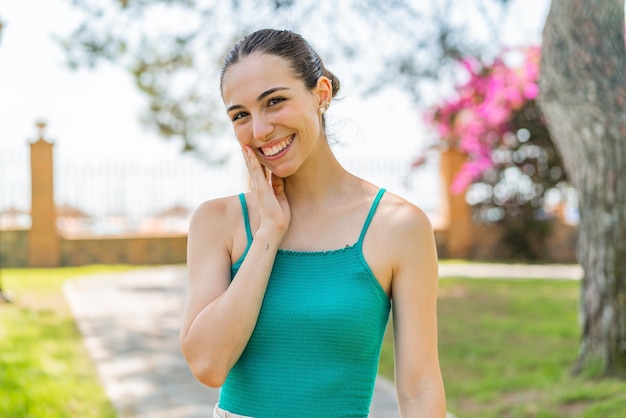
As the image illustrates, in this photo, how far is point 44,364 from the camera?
6789mm

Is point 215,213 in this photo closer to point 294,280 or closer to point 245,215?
point 245,215

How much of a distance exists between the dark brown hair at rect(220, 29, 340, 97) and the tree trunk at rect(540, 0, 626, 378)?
4.19m

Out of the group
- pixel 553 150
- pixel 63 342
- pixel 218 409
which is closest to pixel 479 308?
pixel 63 342

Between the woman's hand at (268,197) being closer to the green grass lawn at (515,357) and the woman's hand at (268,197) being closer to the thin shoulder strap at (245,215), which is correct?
the thin shoulder strap at (245,215)

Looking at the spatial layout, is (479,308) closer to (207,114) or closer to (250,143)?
(207,114)

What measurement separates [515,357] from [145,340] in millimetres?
3677

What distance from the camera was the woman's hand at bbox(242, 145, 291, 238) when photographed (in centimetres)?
197

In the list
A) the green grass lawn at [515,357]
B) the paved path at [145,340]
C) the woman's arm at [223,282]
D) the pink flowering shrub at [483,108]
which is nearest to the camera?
the woman's arm at [223,282]

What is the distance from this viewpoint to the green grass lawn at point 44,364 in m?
5.43

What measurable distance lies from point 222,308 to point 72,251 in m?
15.8

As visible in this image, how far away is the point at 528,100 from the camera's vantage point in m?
16.8

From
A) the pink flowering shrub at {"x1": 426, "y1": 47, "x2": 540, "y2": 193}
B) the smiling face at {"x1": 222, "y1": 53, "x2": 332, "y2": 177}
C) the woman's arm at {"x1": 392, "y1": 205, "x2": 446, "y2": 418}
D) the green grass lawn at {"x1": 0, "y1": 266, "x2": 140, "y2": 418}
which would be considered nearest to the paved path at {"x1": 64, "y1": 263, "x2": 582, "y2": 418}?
the green grass lawn at {"x1": 0, "y1": 266, "x2": 140, "y2": 418}

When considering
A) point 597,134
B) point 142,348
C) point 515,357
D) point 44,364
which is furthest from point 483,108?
point 44,364

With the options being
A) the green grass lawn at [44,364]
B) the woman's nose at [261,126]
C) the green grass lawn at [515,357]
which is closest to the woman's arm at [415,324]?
the woman's nose at [261,126]
